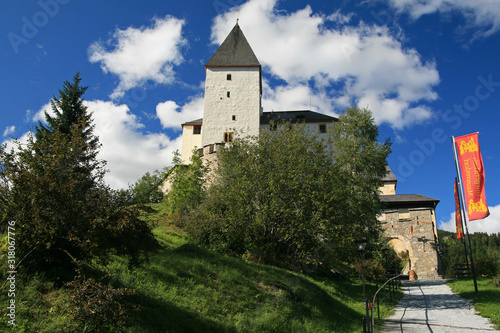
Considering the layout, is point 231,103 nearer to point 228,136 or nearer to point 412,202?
point 228,136

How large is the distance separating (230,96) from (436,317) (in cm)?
3155

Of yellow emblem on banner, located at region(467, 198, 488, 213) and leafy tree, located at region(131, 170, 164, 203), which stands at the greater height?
leafy tree, located at region(131, 170, 164, 203)

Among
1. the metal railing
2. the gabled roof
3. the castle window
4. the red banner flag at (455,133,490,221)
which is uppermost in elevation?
the gabled roof

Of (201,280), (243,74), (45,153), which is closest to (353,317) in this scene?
(201,280)

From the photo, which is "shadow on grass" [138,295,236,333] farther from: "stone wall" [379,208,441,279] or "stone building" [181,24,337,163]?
"stone building" [181,24,337,163]

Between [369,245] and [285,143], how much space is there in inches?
362

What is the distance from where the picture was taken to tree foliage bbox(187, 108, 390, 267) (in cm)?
1476

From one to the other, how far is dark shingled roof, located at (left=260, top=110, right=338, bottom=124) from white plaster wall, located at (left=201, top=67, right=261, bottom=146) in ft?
9.95

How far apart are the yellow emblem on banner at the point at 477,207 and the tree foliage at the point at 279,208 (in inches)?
187

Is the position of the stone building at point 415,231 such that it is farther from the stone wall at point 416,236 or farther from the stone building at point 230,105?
the stone building at point 230,105

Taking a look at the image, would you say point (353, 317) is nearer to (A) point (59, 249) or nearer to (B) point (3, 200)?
(A) point (59, 249)

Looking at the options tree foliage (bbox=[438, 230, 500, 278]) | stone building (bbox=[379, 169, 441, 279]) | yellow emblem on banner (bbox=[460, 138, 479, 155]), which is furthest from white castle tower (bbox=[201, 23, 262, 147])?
yellow emblem on banner (bbox=[460, 138, 479, 155])

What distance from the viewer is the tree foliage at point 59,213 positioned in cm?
623

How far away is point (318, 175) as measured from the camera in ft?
52.3
